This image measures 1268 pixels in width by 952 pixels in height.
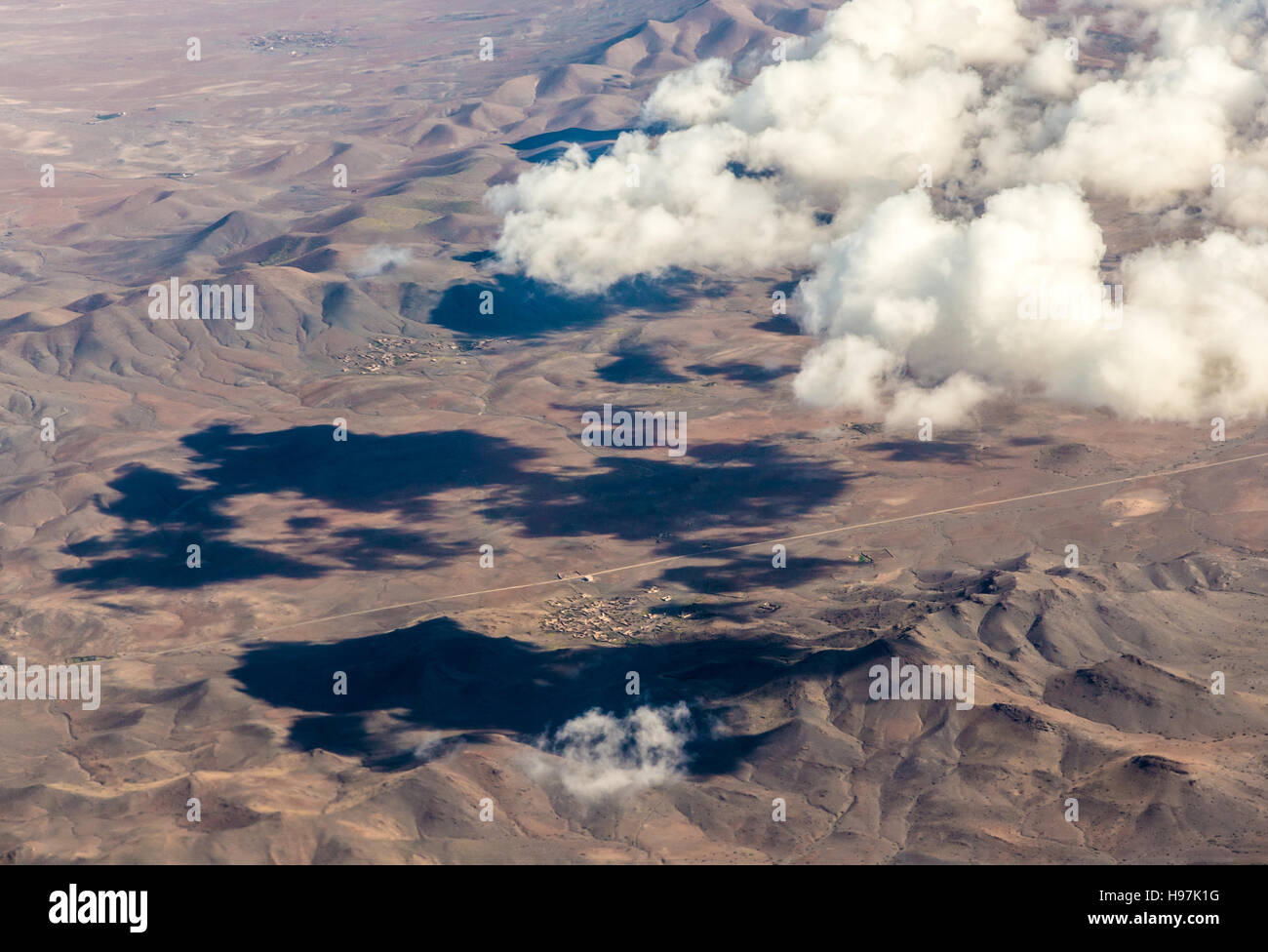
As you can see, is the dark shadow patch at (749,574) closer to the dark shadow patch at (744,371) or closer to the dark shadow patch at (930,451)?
the dark shadow patch at (930,451)

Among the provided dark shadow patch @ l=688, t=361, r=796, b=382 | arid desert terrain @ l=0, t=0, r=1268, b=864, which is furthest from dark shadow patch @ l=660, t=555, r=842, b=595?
dark shadow patch @ l=688, t=361, r=796, b=382

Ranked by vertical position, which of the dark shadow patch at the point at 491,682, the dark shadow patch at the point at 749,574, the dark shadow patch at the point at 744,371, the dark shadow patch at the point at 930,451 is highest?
the dark shadow patch at the point at 744,371

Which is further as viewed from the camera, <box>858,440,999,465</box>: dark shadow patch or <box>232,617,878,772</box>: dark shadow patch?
<box>858,440,999,465</box>: dark shadow patch

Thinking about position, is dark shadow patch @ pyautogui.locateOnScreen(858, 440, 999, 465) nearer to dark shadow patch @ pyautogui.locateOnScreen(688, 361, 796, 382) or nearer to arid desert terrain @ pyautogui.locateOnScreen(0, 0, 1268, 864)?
arid desert terrain @ pyautogui.locateOnScreen(0, 0, 1268, 864)

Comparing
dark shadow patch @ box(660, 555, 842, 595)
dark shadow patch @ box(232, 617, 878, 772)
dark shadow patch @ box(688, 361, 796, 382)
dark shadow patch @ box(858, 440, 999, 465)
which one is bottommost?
dark shadow patch @ box(232, 617, 878, 772)

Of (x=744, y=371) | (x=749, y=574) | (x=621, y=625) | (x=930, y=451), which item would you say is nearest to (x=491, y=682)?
(x=621, y=625)

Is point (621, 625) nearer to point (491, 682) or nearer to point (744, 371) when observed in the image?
point (491, 682)

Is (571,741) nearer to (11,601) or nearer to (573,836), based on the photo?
(573,836)

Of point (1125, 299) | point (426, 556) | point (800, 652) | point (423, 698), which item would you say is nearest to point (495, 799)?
point (423, 698)

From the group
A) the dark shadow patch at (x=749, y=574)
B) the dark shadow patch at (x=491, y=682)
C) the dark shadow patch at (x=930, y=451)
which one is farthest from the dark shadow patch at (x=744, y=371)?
the dark shadow patch at (x=491, y=682)

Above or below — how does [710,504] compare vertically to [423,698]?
above

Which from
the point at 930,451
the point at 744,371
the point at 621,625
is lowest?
the point at 621,625
